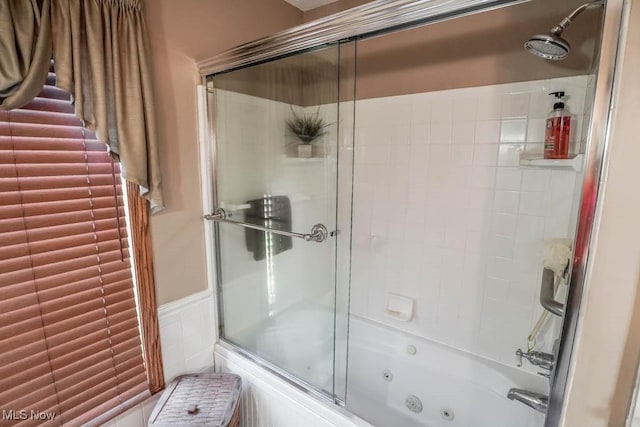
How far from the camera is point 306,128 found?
1613 millimetres

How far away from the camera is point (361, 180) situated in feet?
5.95

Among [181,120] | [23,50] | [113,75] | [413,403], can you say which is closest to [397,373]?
[413,403]

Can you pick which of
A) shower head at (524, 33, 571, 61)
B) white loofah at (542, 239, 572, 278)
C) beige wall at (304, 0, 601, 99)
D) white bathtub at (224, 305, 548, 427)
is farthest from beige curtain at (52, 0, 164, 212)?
white loofah at (542, 239, 572, 278)

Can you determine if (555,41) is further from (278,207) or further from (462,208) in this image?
(278,207)

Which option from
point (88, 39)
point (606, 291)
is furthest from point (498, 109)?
point (88, 39)

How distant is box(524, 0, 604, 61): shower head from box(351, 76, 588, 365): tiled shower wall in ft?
1.29

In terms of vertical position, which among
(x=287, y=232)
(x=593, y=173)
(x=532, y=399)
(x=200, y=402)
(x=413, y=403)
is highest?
(x=593, y=173)

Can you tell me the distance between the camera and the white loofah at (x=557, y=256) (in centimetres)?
100

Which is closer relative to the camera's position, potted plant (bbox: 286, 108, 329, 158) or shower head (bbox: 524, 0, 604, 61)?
shower head (bbox: 524, 0, 604, 61)

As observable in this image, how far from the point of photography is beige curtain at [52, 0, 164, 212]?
979 millimetres

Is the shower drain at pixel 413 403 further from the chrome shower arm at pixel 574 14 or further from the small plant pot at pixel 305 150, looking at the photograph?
the chrome shower arm at pixel 574 14

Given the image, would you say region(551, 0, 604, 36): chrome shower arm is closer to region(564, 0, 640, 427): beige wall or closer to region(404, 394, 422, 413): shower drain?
region(564, 0, 640, 427): beige wall

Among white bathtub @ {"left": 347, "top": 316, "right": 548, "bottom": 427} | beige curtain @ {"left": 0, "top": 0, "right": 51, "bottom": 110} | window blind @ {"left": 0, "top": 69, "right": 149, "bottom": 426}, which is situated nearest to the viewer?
beige curtain @ {"left": 0, "top": 0, "right": 51, "bottom": 110}

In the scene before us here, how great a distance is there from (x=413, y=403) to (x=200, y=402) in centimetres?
111
